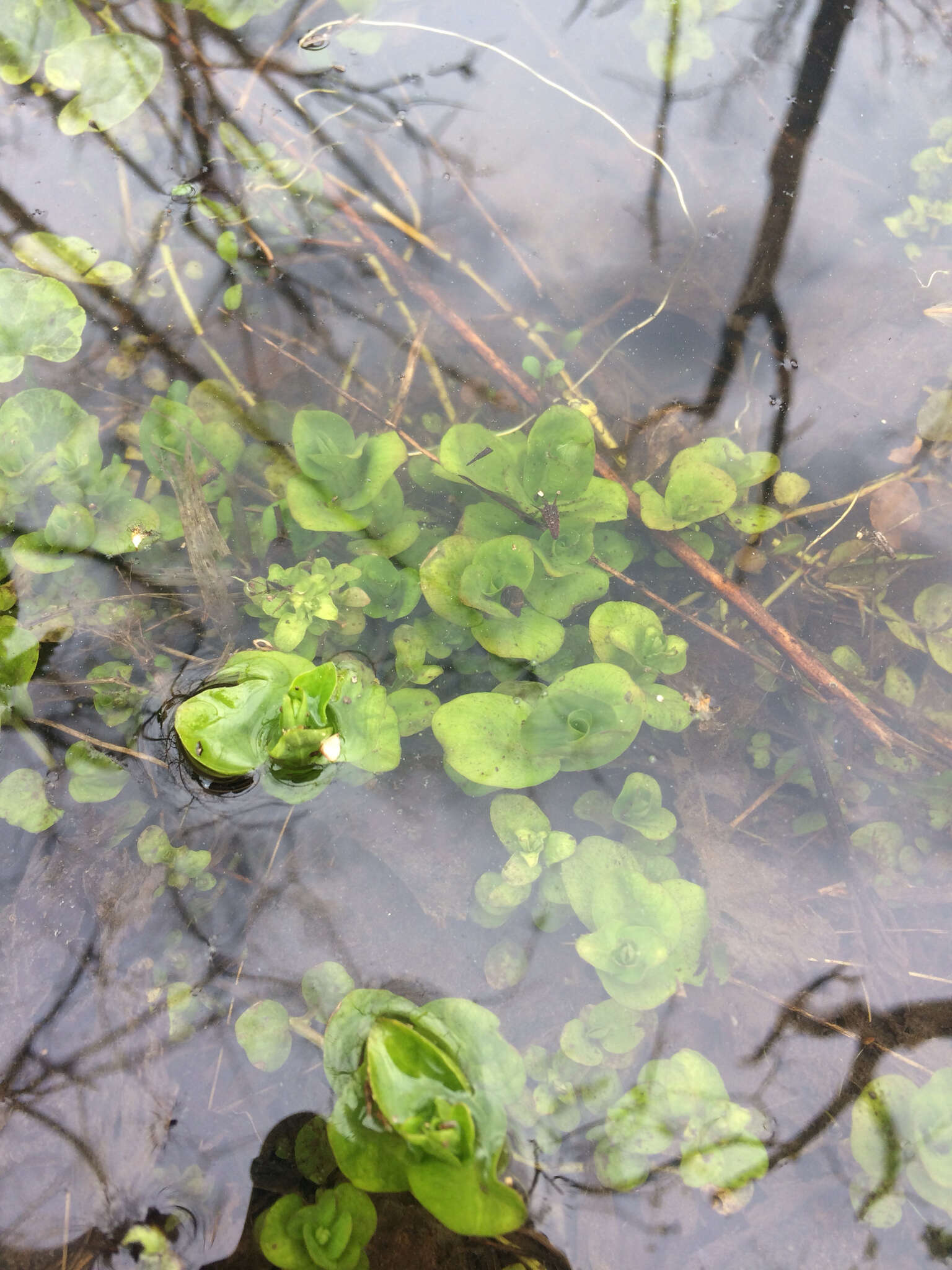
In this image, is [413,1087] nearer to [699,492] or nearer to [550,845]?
[550,845]

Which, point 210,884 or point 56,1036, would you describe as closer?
point 56,1036

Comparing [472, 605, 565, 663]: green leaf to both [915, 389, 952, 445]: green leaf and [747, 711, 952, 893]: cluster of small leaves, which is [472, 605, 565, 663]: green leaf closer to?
[747, 711, 952, 893]: cluster of small leaves

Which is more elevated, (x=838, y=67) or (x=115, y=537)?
(x=838, y=67)

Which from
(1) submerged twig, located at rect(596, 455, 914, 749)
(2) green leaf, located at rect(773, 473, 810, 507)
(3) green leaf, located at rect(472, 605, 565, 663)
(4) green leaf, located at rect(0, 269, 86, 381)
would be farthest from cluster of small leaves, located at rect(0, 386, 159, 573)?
(2) green leaf, located at rect(773, 473, 810, 507)

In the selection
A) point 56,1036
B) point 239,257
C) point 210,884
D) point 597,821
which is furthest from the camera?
point 239,257

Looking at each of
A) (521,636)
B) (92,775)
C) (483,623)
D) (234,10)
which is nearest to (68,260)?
(234,10)

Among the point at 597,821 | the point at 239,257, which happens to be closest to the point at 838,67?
the point at 239,257

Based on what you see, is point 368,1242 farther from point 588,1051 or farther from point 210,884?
point 210,884
